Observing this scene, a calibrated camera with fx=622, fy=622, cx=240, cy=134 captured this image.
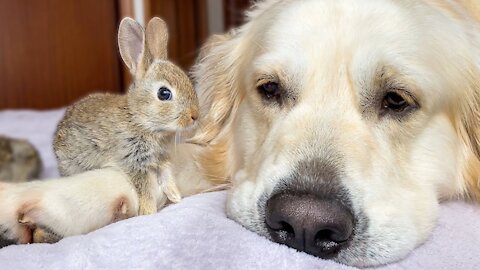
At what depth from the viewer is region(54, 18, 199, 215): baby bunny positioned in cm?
128

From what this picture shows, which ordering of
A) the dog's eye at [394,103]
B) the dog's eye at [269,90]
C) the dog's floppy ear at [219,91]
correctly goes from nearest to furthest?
the dog's eye at [394,103] → the dog's eye at [269,90] → the dog's floppy ear at [219,91]

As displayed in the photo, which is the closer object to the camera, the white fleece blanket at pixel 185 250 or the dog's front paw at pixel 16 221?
the white fleece blanket at pixel 185 250

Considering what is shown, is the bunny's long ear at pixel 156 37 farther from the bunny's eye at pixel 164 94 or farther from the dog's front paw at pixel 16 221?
the dog's front paw at pixel 16 221

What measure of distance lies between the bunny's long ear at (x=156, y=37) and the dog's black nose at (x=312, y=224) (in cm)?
42

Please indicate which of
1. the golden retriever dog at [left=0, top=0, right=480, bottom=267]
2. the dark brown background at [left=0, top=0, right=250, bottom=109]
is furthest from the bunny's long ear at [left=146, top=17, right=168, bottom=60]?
the dark brown background at [left=0, top=0, right=250, bottom=109]

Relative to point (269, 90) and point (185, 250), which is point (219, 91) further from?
point (185, 250)

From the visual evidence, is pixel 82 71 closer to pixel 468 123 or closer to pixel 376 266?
pixel 468 123

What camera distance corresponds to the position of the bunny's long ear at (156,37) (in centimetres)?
133

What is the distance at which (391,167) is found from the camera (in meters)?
1.40

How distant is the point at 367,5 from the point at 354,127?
0.36 m

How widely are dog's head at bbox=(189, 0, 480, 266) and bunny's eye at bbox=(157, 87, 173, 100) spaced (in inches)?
10.3

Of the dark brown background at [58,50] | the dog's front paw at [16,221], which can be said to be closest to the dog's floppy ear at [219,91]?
the dog's front paw at [16,221]

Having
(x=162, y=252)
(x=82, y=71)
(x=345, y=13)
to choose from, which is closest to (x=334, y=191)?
(x=162, y=252)

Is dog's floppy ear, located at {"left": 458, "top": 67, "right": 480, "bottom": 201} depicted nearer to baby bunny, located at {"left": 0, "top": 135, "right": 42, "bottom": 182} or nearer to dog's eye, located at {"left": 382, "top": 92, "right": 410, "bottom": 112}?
dog's eye, located at {"left": 382, "top": 92, "right": 410, "bottom": 112}
